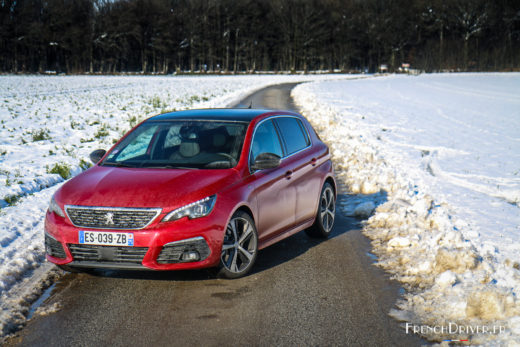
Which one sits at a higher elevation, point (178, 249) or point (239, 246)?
point (178, 249)

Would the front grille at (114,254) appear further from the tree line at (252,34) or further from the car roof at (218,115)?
the tree line at (252,34)

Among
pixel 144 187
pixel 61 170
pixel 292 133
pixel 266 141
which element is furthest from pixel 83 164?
pixel 144 187

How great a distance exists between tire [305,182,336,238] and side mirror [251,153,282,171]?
150 cm

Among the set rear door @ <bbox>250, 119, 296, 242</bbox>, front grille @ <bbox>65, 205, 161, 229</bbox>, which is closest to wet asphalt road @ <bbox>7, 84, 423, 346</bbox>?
rear door @ <bbox>250, 119, 296, 242</bbox>

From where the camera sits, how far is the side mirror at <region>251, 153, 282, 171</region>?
19.6 feet

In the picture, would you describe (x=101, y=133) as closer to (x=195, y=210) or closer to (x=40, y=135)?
(x=40, y=135)

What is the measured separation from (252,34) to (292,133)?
118150 mm

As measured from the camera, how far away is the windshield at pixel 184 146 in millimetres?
6035

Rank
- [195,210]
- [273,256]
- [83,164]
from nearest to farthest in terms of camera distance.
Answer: [195,210] → [273,256] → [83,164]

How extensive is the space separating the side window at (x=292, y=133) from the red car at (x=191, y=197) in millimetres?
20

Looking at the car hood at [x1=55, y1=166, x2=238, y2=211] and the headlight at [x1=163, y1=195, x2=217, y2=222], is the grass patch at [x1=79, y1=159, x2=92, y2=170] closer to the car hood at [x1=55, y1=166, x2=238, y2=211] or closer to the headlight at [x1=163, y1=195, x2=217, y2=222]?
the car hood at [x1=55, y1=166, x2=238, y2=211]

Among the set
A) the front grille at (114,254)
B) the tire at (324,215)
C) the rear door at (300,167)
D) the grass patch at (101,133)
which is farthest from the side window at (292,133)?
the grass patch at (101,133)

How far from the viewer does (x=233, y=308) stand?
4.92 m

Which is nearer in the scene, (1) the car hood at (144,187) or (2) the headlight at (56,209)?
(1) the car hood at (144,187)
